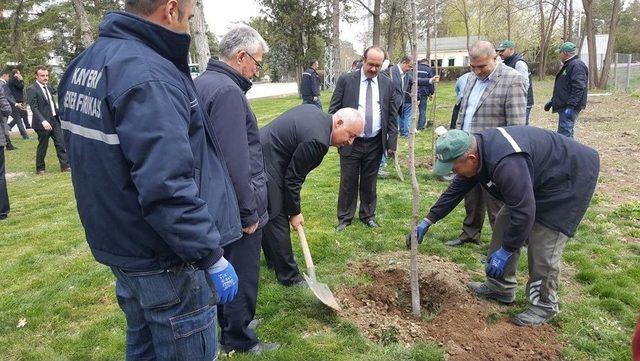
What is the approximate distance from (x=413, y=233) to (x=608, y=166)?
21.0ft

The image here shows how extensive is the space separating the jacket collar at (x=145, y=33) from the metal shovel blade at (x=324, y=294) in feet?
7.34

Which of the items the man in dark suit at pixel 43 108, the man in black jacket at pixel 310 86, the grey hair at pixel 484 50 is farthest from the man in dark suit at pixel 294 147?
the man in black jacket at pixel 310 86

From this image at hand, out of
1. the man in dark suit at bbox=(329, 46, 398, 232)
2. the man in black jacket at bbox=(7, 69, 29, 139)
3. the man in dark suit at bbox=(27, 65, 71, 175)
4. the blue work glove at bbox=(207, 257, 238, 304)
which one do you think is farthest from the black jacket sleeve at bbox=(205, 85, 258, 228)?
the man in black jacket at bbox=(7, 69, 29, 139)

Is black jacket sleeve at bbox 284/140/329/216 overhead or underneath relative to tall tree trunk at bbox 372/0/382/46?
underneath

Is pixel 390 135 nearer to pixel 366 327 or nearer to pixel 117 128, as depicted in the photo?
pixel 366 327

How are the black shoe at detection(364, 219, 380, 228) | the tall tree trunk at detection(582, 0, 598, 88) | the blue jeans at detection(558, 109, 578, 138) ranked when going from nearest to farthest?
the black shoe at detection(364, 219, 380, 228)
the blue jeans at detection(558, 109, 578, 138)
the tall tree trunk at detection(582, 0, 598, 88)

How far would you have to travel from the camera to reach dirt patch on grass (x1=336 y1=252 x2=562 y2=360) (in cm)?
310

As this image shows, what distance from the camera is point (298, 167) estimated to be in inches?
137

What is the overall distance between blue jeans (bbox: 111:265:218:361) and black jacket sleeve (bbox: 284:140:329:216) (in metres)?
1.72

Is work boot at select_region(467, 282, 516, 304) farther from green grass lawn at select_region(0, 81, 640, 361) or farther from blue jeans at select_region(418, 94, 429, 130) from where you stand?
blue jeans at select_region(418, 94, 429, 130)

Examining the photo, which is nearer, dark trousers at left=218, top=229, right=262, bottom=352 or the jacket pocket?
the jacket pocket

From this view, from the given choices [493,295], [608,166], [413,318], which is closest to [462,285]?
[493,295]

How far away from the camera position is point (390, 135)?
5.79 meters

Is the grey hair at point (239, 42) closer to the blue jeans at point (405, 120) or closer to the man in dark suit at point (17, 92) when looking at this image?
the blue jeans at point (405, 120)
